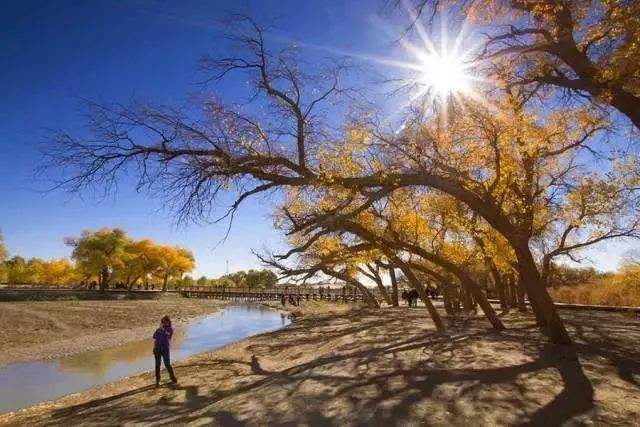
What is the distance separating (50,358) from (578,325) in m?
23.1

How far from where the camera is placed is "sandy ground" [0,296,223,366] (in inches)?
947

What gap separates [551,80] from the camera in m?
8.91

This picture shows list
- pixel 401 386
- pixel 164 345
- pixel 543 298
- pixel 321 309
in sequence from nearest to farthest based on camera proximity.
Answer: pixel 401 386
pixel 543 298
pixel 164 345
pixel 321 309

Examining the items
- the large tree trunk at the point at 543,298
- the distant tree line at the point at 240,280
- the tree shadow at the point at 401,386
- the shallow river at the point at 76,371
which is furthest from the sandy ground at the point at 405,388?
A: the distant tree line at the point at 240,280

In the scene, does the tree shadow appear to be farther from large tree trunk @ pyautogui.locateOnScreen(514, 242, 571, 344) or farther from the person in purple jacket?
the person in purple jacket

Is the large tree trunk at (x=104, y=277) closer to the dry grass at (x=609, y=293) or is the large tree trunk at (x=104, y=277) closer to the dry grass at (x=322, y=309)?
the dry grass at (x=322, y=309)

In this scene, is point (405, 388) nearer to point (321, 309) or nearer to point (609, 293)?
point (609, 293)

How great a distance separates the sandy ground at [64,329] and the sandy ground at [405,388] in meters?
12.3

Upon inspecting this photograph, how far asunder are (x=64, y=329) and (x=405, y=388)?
29.4m

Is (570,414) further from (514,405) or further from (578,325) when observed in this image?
(578,325)

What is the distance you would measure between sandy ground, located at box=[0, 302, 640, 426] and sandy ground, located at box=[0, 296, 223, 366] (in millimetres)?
12303

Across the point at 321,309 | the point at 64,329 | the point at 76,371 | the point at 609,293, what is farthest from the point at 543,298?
the point at 321,309

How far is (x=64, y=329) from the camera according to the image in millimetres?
31109

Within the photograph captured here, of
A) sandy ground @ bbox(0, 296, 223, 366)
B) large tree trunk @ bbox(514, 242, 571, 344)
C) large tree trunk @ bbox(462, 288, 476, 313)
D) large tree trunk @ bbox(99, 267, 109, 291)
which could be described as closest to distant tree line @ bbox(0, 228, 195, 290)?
large tree trunk @ bbox(99, 267, 109, 291)
